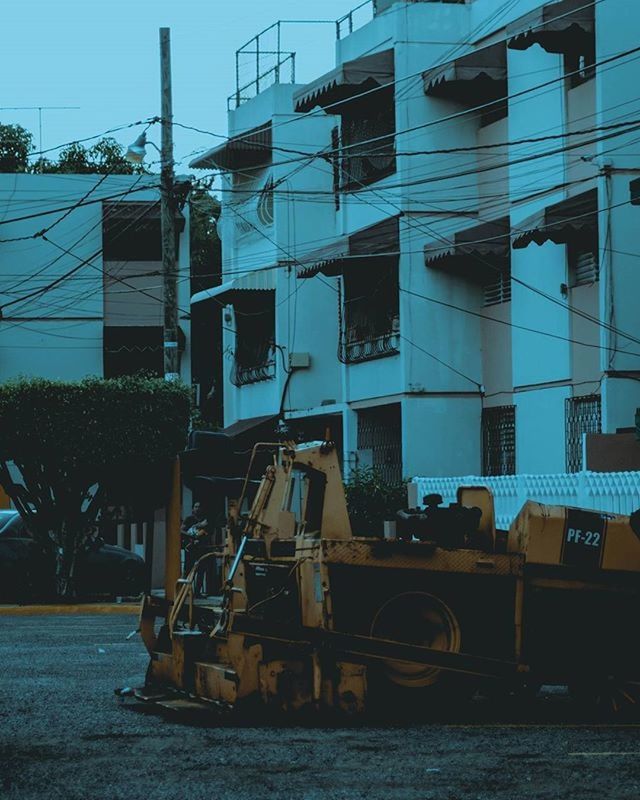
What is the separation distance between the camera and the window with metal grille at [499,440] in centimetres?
2891

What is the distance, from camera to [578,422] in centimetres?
Answer: 2538

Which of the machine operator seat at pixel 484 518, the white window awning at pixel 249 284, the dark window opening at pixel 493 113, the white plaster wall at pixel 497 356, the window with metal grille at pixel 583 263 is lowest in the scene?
the machine operator seat at pixel 484 518

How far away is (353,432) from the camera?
107 feet

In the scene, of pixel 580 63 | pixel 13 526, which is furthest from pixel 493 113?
pixel 13 526

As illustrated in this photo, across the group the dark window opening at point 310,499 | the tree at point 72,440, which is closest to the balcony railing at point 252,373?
the tree at point 72,440

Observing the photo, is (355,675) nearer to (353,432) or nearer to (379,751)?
(379,751)

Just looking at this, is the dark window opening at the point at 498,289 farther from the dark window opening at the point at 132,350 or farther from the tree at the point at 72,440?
the dark window opening at the point at 132,350

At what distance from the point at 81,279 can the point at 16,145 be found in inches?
470

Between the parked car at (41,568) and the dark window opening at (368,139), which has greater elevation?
the dark window opening at (368,139)

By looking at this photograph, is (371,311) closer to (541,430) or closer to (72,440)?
(541,430)

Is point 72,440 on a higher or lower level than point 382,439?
lower

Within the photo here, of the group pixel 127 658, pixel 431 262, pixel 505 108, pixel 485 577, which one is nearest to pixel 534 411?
pixel 431 262

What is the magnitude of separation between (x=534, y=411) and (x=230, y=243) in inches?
581

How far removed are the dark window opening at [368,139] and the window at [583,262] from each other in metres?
5.61
